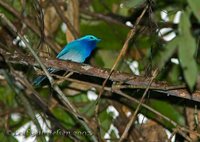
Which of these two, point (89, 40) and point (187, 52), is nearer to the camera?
point (187, 52)

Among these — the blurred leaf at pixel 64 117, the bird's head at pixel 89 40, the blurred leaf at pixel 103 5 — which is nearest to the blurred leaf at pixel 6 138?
the blurred leaf at pixel 64 117

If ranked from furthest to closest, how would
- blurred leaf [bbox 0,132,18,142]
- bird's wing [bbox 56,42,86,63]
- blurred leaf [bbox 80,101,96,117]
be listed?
1. blurred leaf [bbox 80,101,96,117]
2. blurred leaf [bbox 0,132,18,142]
3. bird's wing [bbox 56,42,86,63]

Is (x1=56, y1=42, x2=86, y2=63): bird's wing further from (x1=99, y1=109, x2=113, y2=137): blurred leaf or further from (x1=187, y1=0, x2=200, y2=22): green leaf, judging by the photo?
(x1=187, y1=0, x2=200, y2=22): green leaf

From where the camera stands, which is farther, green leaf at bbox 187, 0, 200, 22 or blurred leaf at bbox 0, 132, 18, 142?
blurred leaf at bbox 0, 132, 18, 142

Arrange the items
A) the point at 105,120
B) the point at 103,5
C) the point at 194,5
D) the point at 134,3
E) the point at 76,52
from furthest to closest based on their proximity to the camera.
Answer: the point at 103,5, the point at 105,120, the point at 76,52, the point at 134,3, the point at 194,5

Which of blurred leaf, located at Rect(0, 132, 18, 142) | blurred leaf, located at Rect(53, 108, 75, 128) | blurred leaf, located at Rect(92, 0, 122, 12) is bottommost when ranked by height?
→ blurred leaf, located at Rect(53, 108, 75, 128)

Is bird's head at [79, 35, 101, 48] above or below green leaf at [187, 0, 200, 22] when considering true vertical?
below

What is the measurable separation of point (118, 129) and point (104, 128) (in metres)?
0.16

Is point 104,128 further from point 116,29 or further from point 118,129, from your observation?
point 116,29

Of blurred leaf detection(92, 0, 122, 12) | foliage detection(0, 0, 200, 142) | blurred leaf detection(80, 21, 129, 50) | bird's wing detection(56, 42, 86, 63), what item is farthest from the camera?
blurred leaf detection(92, 0, 122, 12)

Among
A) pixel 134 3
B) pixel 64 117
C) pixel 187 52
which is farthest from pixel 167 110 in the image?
pixel 187 52

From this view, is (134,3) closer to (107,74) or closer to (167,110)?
(107,74)

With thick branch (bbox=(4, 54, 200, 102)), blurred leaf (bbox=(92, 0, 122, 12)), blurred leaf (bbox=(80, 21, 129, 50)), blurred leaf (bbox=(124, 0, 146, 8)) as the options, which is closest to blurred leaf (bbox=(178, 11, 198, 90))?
blurred leaf (bbox=(124, 0, 146, 8))

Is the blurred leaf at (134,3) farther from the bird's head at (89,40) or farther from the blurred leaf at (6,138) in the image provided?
the blurred leaf at (6,138)
